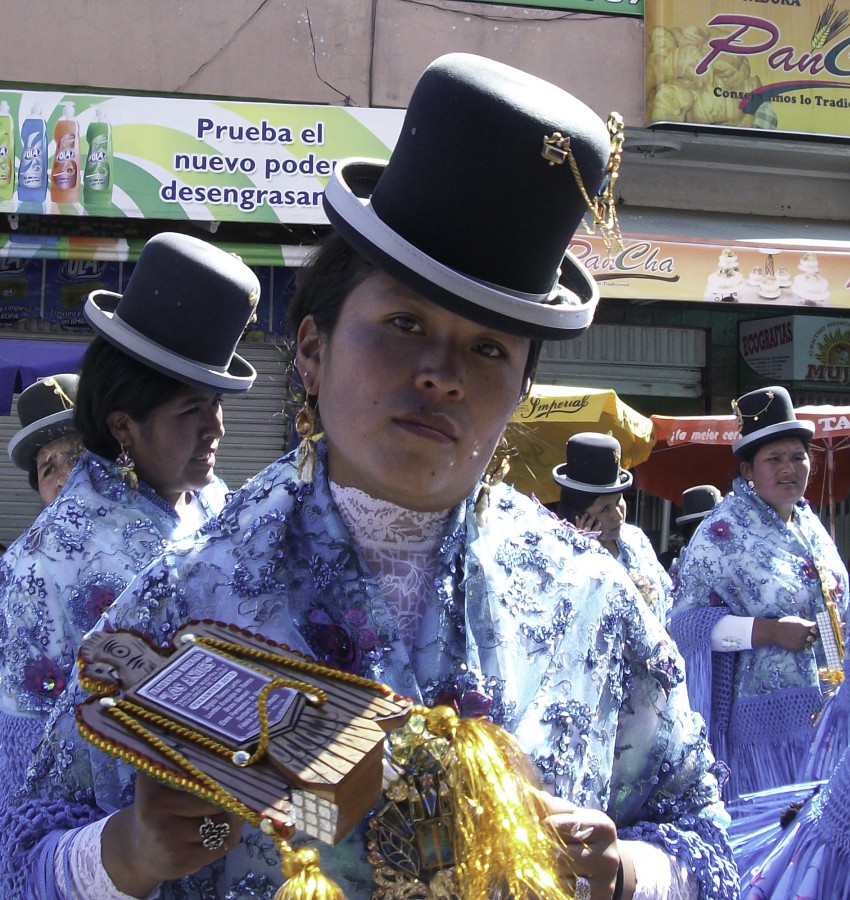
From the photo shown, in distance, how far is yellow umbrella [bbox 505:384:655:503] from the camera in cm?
805

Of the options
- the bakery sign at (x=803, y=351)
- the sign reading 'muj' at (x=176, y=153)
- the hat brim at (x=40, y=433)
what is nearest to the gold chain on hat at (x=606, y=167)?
the hat brim at (x=40, y=433)

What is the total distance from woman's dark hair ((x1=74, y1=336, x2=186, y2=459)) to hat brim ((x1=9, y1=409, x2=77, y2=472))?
1.08m

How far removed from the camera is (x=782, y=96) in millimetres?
11102

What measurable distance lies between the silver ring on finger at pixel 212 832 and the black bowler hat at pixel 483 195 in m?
0.66

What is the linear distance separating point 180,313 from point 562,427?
228 inches

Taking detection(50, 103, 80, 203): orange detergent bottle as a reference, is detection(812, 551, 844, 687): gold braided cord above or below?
below

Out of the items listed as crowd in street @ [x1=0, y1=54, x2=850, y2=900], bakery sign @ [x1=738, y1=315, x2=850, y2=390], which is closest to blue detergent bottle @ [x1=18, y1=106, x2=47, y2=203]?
bakery sign @ [x1=738, y1=315, x2=850, y2=390]

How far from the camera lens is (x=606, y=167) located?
1517 mm

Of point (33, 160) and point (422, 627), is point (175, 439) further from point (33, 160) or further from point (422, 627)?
point (33, 160)

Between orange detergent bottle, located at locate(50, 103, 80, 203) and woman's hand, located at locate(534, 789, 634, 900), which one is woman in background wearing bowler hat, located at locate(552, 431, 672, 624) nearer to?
woman's hand, located at locate(534, 789, 634, 900)

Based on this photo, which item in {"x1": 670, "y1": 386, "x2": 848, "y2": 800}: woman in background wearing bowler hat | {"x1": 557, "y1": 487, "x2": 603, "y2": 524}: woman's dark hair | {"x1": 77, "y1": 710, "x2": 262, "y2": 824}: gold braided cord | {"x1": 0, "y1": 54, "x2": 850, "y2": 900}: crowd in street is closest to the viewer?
{"x1": 77, "y1": 710, "x2": 262, "y2": 824}: gold braided cord

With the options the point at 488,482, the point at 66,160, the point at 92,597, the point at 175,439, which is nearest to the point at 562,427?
the point at 66,160

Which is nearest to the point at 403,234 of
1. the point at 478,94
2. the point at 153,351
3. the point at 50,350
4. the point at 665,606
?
the point at 478,94

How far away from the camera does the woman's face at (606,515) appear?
5.71 meters
